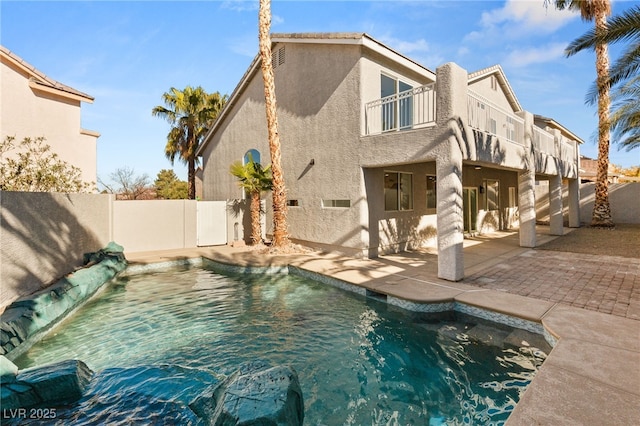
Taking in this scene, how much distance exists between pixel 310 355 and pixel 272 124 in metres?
9.65

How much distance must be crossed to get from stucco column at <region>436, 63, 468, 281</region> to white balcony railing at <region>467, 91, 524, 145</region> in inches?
49.0

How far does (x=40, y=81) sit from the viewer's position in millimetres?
13391

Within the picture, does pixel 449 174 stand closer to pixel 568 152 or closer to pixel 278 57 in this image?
pixel 278 57

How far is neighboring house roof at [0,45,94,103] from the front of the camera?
12.3 metres

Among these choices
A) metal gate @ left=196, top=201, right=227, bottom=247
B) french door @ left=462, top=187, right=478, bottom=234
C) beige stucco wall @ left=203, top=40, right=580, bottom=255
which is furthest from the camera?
french door @ left=462, top=187, right=478, bottom=234

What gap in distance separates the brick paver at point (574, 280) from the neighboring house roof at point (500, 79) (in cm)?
899

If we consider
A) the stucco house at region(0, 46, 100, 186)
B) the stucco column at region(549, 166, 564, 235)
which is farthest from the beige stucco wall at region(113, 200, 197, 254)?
the stucco column at region(549, 166, 564, 235)

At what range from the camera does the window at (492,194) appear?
1809cm

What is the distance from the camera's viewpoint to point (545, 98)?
2573cm

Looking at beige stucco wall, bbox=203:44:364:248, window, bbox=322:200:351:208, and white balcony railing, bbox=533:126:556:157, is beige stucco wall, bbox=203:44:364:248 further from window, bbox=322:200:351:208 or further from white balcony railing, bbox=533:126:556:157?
white balcony railing, bbox=533:126:556:157

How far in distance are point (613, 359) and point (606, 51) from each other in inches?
817

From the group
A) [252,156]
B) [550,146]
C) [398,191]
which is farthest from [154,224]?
[550,146]

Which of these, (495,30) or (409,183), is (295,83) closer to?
(409,183)

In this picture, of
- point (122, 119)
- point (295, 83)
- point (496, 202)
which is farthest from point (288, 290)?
point (122, 119)
